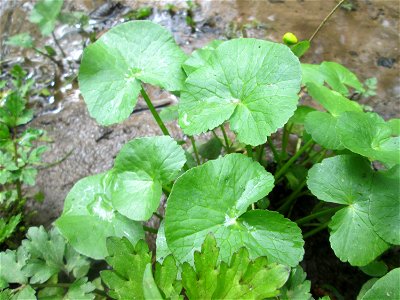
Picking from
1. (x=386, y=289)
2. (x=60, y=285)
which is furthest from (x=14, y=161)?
(x=386, y=289)

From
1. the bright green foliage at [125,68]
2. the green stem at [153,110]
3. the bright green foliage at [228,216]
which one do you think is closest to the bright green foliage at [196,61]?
the bright green foliage at [125,68]

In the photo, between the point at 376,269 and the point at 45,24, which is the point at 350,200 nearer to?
the point at 376,269

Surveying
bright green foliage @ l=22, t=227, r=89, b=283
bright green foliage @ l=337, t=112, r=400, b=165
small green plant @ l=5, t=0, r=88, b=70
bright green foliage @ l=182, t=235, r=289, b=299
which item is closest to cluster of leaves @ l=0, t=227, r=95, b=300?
bright green foliage @ l=22, t=227, r=89, b=283

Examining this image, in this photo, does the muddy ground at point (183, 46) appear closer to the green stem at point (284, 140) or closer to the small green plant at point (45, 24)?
the small green plant at point (45, 24)

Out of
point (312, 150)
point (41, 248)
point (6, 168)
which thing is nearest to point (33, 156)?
point (6, 168)

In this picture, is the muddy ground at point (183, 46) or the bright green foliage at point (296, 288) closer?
the bright green foliage at point (296, 288)

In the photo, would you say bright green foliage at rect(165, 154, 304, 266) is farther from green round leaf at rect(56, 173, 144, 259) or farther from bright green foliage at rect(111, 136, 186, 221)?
green round leaf at rect(56, 173, 144, 259)

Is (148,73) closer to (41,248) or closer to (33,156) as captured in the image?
(33,156)
